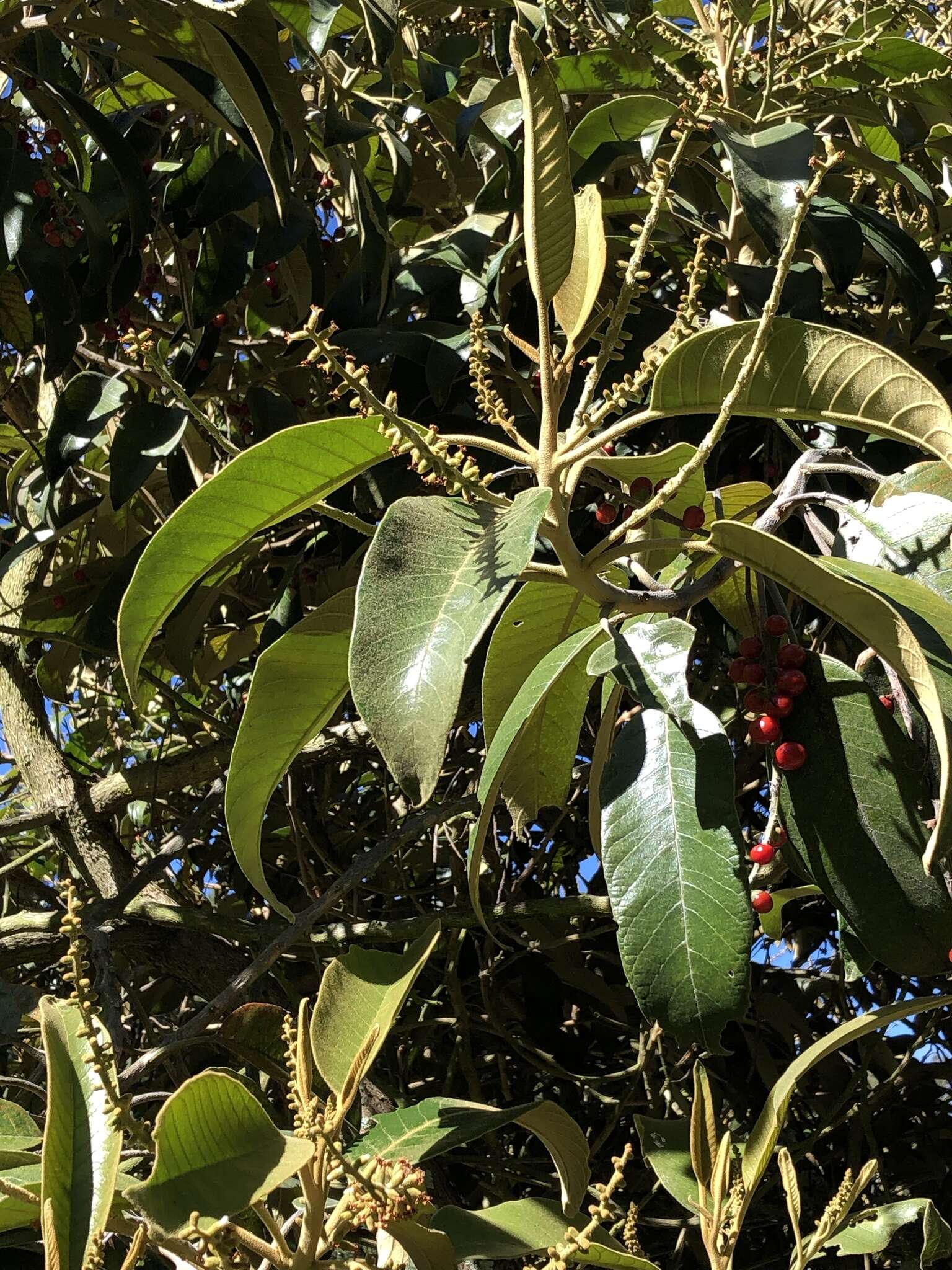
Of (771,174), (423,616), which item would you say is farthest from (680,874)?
(771,174)

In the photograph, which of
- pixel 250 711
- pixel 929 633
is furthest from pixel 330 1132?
pixel 929 633

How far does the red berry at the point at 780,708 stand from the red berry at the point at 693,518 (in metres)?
0.14

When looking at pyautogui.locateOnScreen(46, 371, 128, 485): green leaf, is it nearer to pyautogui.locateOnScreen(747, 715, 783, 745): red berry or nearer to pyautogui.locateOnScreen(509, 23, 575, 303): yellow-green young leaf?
pyautogui.locateOnScreen(509, 23, 575, 303): yellow-green young leaf

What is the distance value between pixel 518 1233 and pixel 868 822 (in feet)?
1.46

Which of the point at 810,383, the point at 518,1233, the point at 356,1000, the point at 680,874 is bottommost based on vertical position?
the point at 518,1233

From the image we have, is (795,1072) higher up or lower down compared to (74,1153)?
lower down

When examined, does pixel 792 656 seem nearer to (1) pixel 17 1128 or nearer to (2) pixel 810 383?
(2) pixel 810 383

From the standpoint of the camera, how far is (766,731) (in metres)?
0.86

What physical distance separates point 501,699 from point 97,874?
0.99m

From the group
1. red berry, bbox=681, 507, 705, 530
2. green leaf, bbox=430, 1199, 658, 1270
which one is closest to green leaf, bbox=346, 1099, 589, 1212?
green leaf, bbox=430, 1199, 658, 1270

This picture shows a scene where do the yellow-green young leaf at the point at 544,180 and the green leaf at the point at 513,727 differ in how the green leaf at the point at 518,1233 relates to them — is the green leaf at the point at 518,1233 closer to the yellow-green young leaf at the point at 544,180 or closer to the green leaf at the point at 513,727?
the green leaf at the point at 513,727

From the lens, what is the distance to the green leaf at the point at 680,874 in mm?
756

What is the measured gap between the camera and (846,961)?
986 mm

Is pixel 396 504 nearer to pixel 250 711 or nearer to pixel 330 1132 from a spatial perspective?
pixel 250 711
